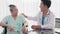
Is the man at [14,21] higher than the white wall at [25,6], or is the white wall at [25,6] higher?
the white wall at [25,6]

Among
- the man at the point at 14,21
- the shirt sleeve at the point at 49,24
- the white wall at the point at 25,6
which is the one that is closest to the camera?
the shirt sleeve at the point at 49,24

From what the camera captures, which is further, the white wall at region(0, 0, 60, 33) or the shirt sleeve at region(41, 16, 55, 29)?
the white wall at region(0, 0, 60, 33)

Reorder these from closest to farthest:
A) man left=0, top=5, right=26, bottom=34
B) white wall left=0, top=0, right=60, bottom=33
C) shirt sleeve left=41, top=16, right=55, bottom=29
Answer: shirt sleeve left=41, top=16, right=55, bottom=29 → man left=0, top=5, right=26, bottom=34 → white wall left=0, top=0, right=60, bottom=33

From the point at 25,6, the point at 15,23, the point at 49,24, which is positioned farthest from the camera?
the point at 25,6

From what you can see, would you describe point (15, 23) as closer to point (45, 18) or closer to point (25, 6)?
point (45, 18)

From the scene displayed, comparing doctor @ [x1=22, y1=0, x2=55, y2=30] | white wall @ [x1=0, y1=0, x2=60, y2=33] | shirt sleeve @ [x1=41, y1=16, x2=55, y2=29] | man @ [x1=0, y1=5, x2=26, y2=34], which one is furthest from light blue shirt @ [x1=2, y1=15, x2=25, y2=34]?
white wall @ [x1=0, y1=0, x2=60, y2=33]

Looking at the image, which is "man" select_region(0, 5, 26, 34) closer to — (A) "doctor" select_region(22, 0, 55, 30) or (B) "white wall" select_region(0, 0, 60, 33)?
(A) "doctor" select_region(22, 0, 55, 30)

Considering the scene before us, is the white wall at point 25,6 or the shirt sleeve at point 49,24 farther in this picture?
the white wall at point 25,6

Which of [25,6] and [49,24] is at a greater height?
[25,6]

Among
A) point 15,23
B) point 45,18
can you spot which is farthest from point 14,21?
point 45,18

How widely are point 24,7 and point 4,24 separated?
1102 millimetres

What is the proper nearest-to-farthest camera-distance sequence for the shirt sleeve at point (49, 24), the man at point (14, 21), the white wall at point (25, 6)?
the shirt sleeve at point (49, 24)
the man at point (14, 21)
the white wall at point (25, 6)

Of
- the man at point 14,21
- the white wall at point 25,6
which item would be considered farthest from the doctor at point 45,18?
the white wall at point 25,6

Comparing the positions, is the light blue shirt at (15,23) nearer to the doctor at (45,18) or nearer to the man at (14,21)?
the man at (14,21)
